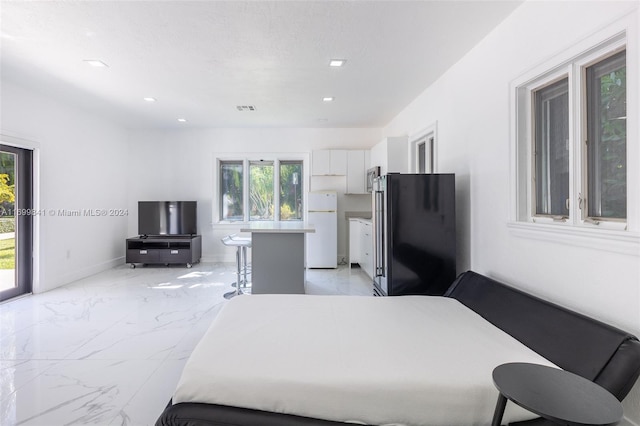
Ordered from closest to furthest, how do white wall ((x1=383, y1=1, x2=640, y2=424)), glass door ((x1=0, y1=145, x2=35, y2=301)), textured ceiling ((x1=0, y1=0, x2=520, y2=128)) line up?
white wall ((x1=383, y1=1, x2=640, y2=424)), textured ceiling ((x1=0, y1=0, x2=520, y2=128)), glass door ((x1=0, y1=145, x2=35, y2=301))

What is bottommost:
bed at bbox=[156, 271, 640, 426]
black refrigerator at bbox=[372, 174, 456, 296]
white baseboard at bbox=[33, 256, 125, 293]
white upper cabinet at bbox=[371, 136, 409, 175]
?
white baseboard at bbox=[33, 256, 125, 293]

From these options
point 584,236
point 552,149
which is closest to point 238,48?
point 552,149

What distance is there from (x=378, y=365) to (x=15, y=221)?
199 inches

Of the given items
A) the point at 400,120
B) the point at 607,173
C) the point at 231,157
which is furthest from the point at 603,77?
the point at 231,157

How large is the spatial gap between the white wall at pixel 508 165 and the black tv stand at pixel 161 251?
4643mm

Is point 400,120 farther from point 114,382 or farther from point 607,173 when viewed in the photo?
point 114,382

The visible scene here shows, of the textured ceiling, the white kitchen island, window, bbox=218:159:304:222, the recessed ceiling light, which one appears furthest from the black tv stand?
the recessed ceiling light

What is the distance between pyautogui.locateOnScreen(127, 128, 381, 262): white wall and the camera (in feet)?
21.7

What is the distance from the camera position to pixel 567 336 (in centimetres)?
167

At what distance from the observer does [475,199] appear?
3.09 meters

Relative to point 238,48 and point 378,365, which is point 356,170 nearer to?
point 238,48

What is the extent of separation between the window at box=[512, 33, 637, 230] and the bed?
0.66m

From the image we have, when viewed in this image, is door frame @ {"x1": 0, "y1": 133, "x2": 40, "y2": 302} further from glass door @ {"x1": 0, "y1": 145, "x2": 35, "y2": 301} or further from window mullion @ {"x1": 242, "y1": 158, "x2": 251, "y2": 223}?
window mullion @ {"x1": 242, "y1": 158, "x2": 251, "y2": 223}

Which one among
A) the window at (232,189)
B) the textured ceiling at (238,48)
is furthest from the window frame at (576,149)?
the window at (232,189)
